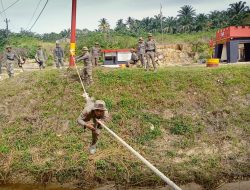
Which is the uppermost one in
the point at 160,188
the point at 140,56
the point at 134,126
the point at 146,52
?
the point at 146,52

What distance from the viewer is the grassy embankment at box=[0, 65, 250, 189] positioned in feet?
46.5

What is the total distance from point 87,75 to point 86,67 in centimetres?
54

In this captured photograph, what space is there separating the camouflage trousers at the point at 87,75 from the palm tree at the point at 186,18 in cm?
5545

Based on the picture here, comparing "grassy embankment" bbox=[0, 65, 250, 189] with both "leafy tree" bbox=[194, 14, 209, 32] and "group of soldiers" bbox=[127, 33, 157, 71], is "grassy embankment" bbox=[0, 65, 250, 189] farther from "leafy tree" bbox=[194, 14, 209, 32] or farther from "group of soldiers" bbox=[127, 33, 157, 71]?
"leafy tree" bbox=[194, 14, 209, 32]

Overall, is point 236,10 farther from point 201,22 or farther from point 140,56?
point 140,56

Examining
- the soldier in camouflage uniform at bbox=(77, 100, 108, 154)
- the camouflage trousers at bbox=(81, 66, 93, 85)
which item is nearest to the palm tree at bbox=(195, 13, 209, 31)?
the camouflage trousers at bbox=(81, 66, 93, 85)

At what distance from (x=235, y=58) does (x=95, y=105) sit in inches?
820

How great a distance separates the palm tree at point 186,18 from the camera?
72.4m

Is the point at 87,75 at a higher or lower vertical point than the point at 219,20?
lower

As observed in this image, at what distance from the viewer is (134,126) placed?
54.0 ft

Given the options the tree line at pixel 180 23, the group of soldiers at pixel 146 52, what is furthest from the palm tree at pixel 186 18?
the group of soldiers at pixel 146 52

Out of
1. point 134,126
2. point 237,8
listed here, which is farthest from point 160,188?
point 237,8

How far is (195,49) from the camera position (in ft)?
160

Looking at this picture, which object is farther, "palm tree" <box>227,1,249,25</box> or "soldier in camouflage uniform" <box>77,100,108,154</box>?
"palm tree" <box>227,1,249,25</box>
